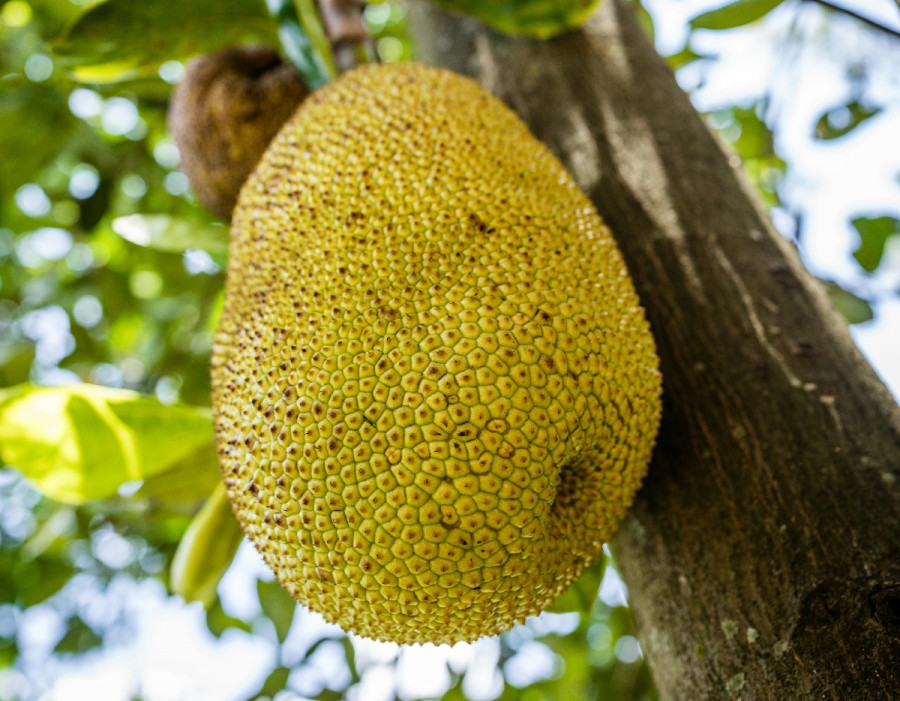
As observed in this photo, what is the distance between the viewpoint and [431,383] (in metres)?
0.81

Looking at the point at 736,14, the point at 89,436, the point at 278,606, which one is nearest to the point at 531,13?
the point at 736,14

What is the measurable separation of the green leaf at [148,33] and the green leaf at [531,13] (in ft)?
1.47

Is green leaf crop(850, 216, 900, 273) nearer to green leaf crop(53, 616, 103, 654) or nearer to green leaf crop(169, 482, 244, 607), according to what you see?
green leaf crop(169, 482, 244, 607)

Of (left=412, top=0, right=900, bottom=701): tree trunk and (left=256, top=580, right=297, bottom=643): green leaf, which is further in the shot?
(left=256, top=580, right=297, bottom=643): green leaf

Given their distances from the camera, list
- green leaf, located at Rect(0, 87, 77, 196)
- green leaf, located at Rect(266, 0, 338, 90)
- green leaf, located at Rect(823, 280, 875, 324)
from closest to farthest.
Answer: green leaf, located at Rect(266, 0, 338, 90) → green leaf, located at Rect(823, 280, 875, 324) → green leaf, located at Rect(0, 87, 77, 196)

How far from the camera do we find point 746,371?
3.32ft

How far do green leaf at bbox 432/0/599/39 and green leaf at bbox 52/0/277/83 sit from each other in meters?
0.45

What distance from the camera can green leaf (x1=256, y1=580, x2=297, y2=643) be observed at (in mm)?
1703

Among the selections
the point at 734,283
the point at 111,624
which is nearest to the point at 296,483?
the point at 734,283

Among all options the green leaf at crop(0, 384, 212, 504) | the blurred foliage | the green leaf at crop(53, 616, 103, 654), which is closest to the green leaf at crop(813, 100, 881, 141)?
the blurred foliage

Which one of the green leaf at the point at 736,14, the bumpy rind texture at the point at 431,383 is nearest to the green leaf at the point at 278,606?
the bumpy rind texture at the point at 431,383

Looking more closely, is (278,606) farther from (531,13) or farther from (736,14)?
(736,14)

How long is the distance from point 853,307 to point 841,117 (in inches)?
20.5

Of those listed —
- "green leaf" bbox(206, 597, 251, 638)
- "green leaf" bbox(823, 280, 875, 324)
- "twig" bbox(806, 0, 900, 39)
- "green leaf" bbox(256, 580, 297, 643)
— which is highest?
"twig" bbox(806, 0, 900, 39)
